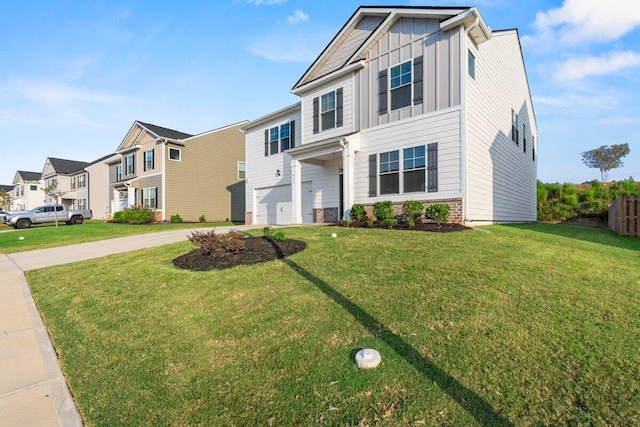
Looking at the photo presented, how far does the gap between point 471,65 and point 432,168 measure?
3507mm

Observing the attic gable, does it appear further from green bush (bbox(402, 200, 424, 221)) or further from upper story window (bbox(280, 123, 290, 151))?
green bush (bbox(402, 200, 424, 221))

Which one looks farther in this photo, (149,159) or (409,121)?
(149,159)

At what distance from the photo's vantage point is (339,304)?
12.7 ft

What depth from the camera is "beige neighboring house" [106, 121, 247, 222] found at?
76.0 ft

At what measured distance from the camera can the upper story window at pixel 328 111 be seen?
13125mm

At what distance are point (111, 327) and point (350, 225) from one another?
316 inches

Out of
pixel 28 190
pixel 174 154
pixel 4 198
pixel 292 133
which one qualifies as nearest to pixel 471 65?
pixel 292 133

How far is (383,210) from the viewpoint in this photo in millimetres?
10852

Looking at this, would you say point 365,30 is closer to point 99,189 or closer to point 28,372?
point 28,372

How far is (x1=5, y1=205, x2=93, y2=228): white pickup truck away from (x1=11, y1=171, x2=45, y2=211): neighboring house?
Result: 28.4 m

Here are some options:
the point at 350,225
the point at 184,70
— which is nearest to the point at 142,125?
the point at 184,70

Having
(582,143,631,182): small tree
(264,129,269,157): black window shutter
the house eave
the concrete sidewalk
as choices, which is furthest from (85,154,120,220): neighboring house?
(582,143,631,182): small tree

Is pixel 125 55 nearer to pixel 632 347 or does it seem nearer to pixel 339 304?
pixel 339 304

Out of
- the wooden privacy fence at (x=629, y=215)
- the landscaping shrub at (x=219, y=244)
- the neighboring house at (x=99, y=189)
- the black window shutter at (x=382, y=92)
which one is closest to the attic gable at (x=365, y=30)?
the black window shutter at (x=382, y=92)
